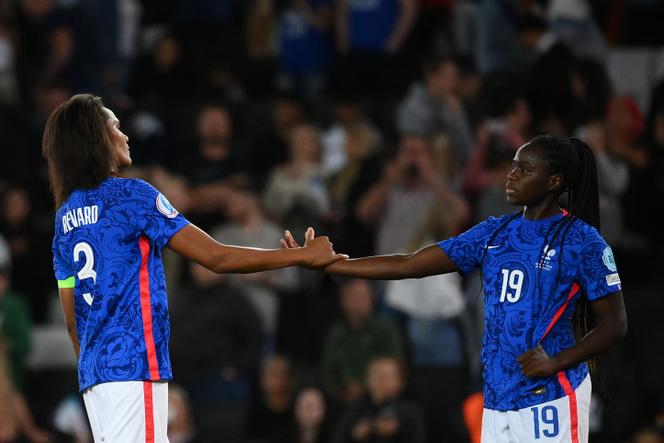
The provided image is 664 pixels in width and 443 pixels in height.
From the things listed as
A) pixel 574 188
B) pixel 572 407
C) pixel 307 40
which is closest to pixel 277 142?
pixel 307 40

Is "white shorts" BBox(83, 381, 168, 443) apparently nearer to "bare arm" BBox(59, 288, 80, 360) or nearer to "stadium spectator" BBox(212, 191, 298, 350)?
"bare arm" BBox(59, 288, 80, 360)

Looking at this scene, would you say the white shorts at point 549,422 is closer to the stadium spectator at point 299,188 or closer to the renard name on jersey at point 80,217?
the renard name on jersey at point 80,217

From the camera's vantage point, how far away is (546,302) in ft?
17.9

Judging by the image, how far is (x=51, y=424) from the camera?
1072 cm

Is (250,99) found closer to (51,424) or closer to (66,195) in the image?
(51,424)

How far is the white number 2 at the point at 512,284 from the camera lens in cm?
549

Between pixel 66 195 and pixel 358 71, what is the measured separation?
7.95m

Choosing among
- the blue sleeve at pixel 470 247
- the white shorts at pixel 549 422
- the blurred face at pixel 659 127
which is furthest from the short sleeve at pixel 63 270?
the blurred face at pixel 659 127

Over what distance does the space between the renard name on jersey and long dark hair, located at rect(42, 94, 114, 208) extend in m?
0.11

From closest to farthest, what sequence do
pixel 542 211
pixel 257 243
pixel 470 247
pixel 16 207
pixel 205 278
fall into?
pixel 542 211 → pixel 470 247 → pixel 205 278 → pixel 257 243 → pixel 16 207

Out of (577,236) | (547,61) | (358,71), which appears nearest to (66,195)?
(577,236)

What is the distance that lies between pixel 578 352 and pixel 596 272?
0.34m

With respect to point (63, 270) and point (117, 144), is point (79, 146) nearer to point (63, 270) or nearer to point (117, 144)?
point (117, 144)

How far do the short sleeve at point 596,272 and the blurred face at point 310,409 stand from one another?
4.80 metres
